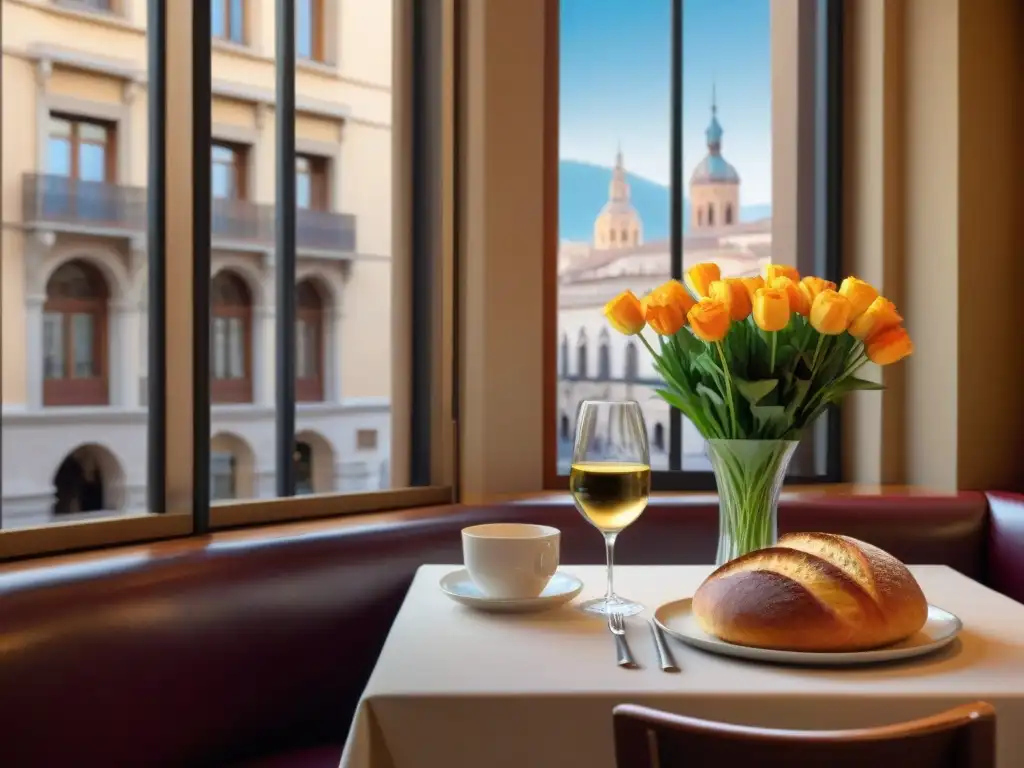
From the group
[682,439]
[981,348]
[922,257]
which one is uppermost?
[922,257]

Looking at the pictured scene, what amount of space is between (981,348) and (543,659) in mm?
1775

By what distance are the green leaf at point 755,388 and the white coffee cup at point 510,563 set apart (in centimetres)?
32

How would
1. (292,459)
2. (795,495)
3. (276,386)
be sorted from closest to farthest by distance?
(795,495)
(292,459)
(276,386)

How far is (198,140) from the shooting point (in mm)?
1719

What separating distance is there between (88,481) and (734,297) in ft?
87.8

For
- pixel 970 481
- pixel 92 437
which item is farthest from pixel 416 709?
pixel 92 437

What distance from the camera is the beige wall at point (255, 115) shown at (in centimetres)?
2284

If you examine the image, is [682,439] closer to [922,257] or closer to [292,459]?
[922,257]

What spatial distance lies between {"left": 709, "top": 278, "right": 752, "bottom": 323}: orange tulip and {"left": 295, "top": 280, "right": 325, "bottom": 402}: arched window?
26621 millimetres

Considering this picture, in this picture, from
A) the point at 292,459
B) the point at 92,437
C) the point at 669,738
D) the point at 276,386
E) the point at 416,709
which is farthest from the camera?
the point at 92,437

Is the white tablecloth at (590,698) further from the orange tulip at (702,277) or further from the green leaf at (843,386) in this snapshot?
the orange tulip at (702,277)

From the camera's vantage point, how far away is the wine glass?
1155 millimetres

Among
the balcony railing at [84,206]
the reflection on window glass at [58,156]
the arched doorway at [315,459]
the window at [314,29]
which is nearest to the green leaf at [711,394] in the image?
the balcony railing at [84,206]

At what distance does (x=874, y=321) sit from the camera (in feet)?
3.91
